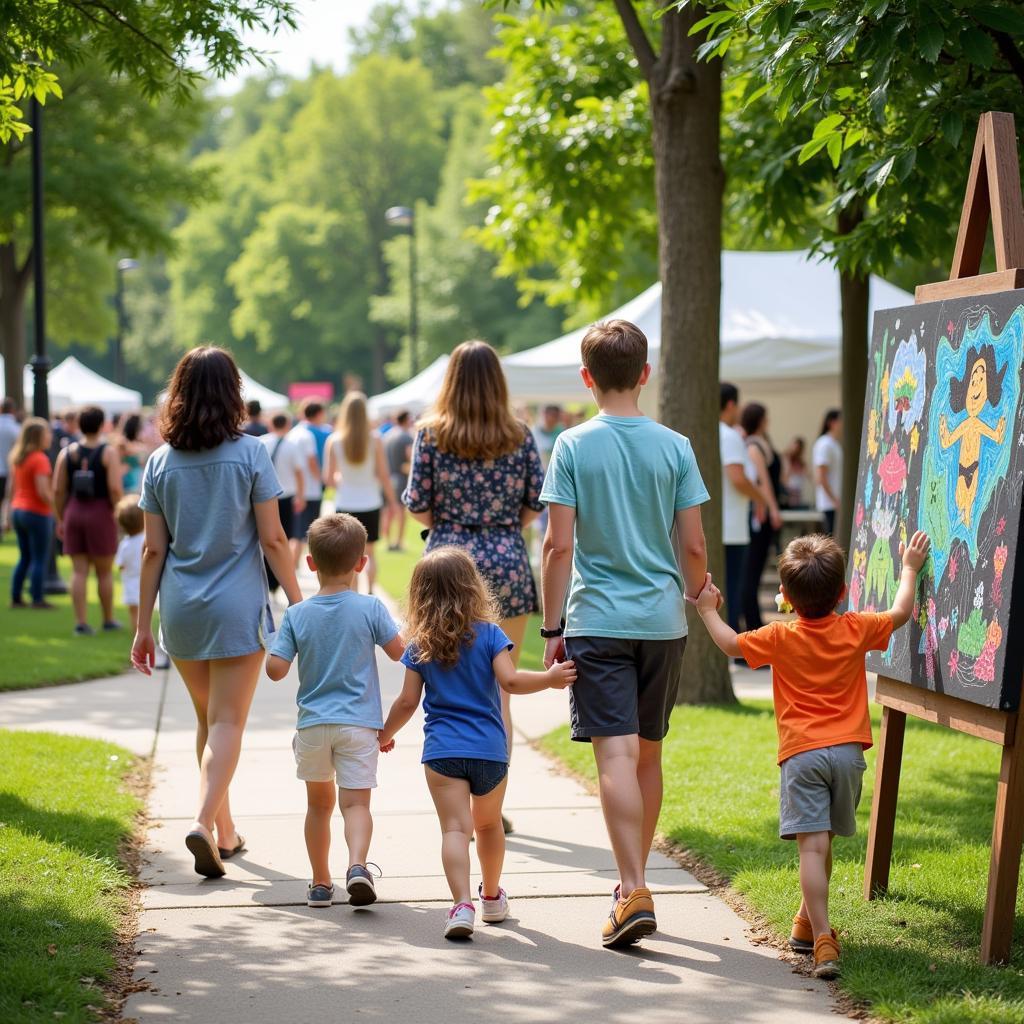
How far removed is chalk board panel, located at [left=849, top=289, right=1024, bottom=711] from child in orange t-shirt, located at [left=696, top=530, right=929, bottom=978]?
264 mm

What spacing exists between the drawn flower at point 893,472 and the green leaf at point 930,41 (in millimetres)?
1330

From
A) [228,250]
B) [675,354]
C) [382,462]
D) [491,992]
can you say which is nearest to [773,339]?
[382,462]

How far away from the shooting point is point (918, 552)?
16.2ft

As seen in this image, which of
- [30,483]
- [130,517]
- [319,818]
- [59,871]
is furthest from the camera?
[30,483]

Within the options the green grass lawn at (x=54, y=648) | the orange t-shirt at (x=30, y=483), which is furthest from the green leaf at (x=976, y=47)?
the orange t-shirt at (x=30, y=483)

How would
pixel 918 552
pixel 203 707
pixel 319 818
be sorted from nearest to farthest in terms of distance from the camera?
pixel 918 552 → pixel 319 818 → pixel 203 707

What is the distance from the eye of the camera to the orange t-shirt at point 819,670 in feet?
15.4

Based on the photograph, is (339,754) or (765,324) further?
(765,324)

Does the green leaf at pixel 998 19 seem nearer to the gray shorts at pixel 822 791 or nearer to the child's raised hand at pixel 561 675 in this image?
the gray shorts at pixel 822 791

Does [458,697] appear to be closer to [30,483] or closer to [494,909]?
[494,909]

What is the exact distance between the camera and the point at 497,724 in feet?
16.8

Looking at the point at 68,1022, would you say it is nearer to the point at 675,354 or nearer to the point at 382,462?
the point at 675,354

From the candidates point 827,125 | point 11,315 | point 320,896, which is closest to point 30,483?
point 320,896

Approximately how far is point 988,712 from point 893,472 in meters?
1.03
